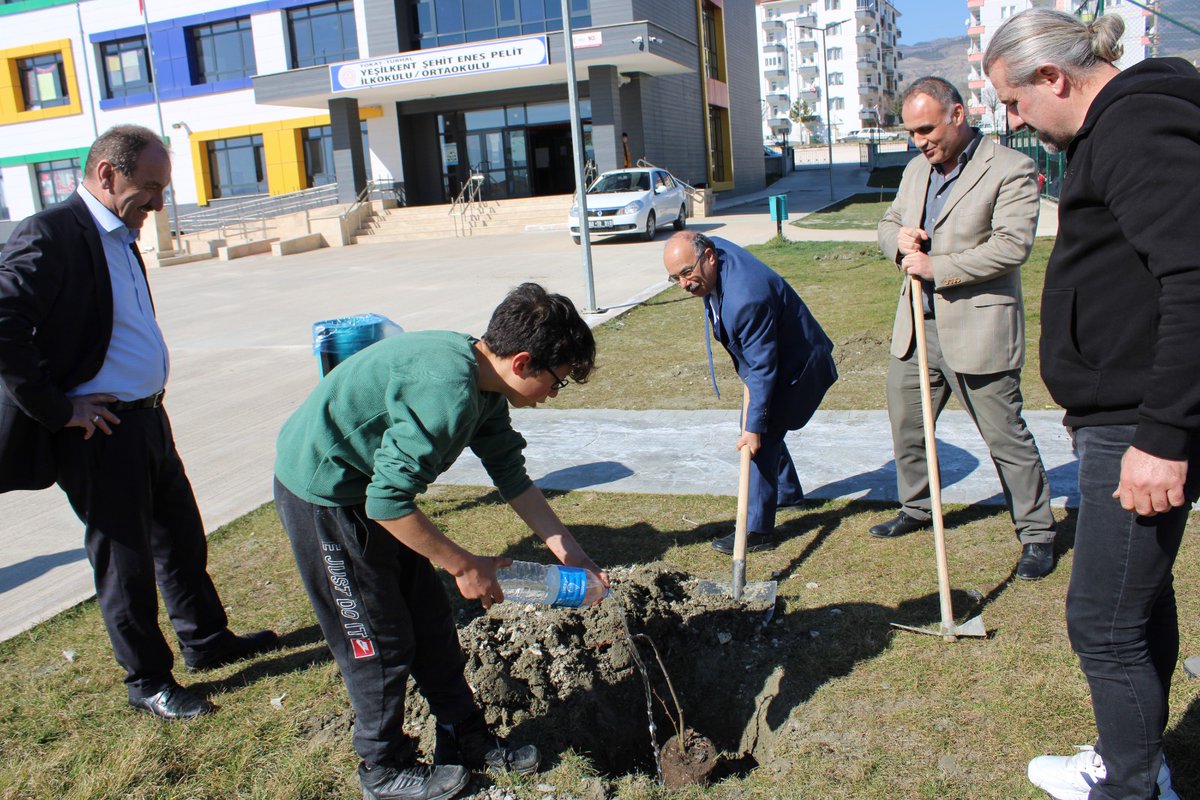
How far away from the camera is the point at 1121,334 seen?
2193 millimetres

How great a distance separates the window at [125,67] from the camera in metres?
36.0

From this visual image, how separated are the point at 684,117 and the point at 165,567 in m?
32.0

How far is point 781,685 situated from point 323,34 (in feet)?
112

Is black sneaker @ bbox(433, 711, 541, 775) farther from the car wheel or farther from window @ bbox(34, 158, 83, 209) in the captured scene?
window @ bbox(34, 158, 83, 209)

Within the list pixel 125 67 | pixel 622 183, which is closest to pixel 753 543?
pixel 622 183

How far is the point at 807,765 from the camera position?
299 cm

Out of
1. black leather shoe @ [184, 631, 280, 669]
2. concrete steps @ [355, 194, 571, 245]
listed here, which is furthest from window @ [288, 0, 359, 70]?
black leather shoe @ [184, 631, 280, 669]

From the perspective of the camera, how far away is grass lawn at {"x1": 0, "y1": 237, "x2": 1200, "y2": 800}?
2.94m

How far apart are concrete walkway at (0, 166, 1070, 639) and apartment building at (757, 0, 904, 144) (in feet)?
303

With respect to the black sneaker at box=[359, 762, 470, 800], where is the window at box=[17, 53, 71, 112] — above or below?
above

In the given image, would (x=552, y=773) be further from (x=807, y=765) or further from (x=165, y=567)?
(x=165, y=567)

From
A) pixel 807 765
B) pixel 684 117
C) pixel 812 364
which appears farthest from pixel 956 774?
pixel 684 117

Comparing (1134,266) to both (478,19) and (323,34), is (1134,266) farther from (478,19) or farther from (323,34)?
(323,34)

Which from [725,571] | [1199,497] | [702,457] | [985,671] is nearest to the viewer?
[1199,497]
